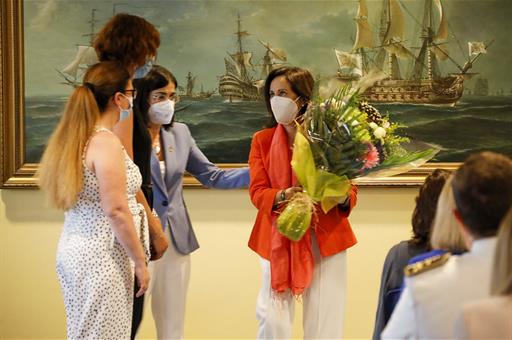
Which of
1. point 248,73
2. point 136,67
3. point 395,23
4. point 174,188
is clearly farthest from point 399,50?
point 136,67

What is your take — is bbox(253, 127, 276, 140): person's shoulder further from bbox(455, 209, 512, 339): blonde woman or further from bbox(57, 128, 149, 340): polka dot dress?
bbox(455, 209, 512, 339): blonde woman

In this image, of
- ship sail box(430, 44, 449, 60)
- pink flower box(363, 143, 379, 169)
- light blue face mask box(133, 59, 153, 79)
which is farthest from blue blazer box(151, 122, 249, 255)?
ship sail box(430, 44, 449, 60)

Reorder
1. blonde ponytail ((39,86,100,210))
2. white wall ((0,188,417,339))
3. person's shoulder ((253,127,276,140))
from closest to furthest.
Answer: blonde ponytail ((39,86,100,210)) < person's shoulder ((253,127,276,140)) < white wall ((0,188,417,339))

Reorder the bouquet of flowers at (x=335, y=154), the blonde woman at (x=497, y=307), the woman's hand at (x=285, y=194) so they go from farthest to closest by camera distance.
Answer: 1. the woman's hand at (x=285, y=194)
2. the bouquet of flowers at (x=335, y=154)
3. the blonde woman at (x=497, y=307)

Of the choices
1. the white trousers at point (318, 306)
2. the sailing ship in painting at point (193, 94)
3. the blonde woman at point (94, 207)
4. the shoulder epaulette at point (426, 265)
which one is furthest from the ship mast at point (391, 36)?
the shoulder epaulette at point (426, 265)

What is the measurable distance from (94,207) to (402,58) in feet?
6.89

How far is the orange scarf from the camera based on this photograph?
2.95m

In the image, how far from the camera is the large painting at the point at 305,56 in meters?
3.93

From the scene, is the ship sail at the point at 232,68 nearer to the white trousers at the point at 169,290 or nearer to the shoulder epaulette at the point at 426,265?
the white trousers at the point at 169,290

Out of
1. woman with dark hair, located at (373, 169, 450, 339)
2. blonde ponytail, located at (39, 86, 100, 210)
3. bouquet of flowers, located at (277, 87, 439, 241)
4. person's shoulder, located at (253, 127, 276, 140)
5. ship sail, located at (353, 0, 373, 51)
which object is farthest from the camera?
ship sail, located at (353, 0, 373, 51)

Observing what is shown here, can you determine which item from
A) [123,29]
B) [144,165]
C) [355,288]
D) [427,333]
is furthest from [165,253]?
[427,333]

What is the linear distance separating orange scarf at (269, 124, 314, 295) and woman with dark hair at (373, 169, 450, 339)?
0.51 m

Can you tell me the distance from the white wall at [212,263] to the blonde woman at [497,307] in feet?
8.58

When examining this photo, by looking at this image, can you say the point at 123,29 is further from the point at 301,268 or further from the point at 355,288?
the point at 355,288
